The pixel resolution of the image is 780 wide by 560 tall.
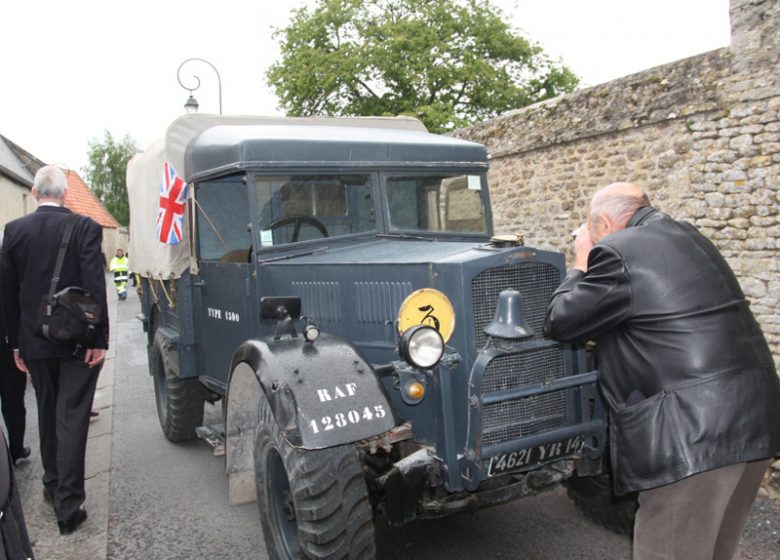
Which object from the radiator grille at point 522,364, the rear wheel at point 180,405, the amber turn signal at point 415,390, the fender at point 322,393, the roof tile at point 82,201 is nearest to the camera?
the fender at point 322,393

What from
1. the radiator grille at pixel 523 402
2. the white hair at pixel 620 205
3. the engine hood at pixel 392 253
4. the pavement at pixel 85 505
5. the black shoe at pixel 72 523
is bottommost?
the pavement at pixel 85 505

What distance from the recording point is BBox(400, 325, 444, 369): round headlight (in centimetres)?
293

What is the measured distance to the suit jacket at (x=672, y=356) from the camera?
2.19 metres

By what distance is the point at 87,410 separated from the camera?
4.09 meters

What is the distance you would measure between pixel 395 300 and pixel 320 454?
0.86 m

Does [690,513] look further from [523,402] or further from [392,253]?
[392,253]

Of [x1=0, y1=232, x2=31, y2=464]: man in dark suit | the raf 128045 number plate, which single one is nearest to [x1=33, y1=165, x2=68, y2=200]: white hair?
[x1=0, y1=232, x2=31, y2=464]: man in dark suit

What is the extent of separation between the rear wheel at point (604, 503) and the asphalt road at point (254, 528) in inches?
3.9

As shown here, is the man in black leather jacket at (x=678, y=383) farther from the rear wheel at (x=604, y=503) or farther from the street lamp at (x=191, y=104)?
the street lamp at (x=191, y=104)

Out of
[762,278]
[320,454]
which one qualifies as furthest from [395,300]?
[762,278]

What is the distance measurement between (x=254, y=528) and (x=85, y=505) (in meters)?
1.25

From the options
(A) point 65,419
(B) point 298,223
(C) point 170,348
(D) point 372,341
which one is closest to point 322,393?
(D) point 372,341

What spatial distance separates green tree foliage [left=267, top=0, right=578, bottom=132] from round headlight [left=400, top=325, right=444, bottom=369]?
21.6m

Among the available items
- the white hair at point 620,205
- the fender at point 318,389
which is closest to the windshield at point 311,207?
the fender at point 318,389
